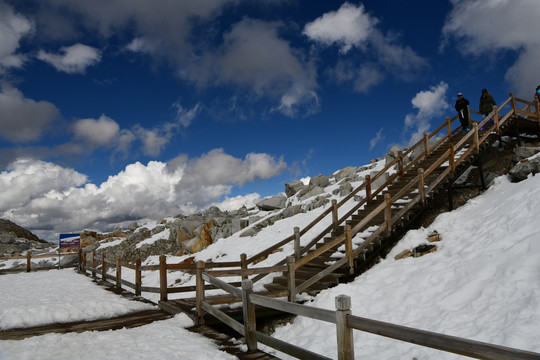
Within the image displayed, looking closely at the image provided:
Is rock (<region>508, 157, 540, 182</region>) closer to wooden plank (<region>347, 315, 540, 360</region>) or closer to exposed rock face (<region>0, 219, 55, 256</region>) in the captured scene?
wooden plank (<region>347, 315, 540, 360</region>)

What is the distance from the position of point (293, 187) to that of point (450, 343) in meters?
28.1

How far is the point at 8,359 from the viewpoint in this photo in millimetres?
4715

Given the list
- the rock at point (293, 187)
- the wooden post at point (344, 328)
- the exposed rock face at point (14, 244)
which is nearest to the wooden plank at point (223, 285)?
the wooden post at point (344, 328)

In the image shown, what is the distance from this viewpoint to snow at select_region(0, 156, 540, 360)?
18.5 feet

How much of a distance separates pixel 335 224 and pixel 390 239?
2.40 meters

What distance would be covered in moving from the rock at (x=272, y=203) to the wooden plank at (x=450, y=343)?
2485 centimetres

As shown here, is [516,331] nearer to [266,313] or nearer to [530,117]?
[266,313]

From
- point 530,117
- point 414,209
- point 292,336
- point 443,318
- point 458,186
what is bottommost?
point 292,336

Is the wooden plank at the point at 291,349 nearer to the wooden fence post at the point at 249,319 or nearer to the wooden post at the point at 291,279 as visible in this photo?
the wooden fence post at the point at 249,319

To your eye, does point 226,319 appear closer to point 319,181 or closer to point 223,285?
point 223,285

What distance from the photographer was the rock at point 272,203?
28.7 meters

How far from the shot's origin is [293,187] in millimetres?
30938

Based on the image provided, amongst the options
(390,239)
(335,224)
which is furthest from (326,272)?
(335,224)

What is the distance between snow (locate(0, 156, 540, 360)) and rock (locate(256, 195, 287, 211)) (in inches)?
665
